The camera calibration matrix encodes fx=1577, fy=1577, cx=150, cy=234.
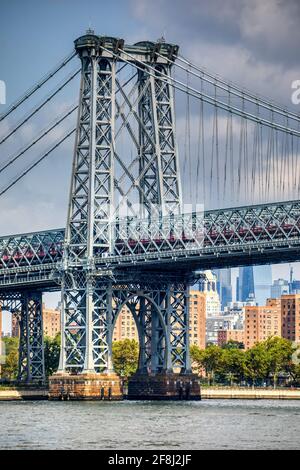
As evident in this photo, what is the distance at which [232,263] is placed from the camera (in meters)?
173

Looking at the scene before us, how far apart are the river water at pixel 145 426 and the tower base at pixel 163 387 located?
539 inches

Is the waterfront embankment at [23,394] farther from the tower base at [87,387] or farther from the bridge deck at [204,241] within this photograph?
the bridge deck at [204,241]

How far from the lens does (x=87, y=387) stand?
173875 millimetres

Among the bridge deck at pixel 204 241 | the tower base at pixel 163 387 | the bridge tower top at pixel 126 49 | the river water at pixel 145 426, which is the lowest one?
the river water at pixel 145 426

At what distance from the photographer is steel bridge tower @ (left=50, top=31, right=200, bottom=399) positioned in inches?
6900

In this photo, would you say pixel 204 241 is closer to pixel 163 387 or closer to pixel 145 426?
pixel 163 387

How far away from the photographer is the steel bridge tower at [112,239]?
17525 cm

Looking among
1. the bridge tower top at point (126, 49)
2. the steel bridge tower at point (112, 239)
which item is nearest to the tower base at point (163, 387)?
the steel bridge tower at point (112, 239)

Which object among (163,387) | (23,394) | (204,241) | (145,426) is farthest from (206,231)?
(145,426)

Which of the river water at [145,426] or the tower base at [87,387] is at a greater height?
the tower base at [87,387]

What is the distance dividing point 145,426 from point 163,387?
2238 inches

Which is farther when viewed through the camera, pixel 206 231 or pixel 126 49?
pixel 126 49
